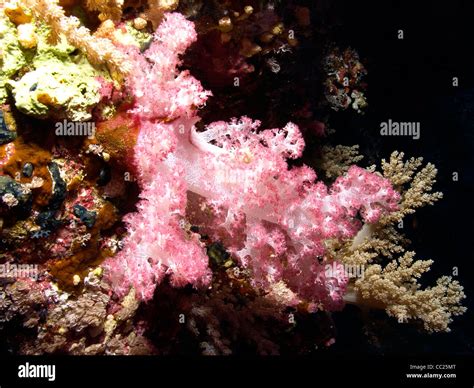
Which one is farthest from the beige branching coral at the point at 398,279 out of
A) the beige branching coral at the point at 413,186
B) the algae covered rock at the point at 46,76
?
the algae covered rock at the point at 46,76

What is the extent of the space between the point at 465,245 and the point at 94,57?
5.78 meters

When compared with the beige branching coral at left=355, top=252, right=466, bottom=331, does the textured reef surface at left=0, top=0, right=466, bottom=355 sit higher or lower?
higher

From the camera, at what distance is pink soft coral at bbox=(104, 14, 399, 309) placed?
106 inches

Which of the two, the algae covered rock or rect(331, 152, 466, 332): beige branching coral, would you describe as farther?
rect(331, 152, 466, 332): beige branching coral

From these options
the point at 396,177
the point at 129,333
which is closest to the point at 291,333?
the point at 129,333

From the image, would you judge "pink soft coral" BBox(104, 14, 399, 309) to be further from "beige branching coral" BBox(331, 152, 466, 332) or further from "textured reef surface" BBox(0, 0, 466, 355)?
"beige branching coral" BBox(331, 152, 466, 332)

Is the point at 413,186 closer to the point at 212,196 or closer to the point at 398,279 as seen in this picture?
the point at 398,279

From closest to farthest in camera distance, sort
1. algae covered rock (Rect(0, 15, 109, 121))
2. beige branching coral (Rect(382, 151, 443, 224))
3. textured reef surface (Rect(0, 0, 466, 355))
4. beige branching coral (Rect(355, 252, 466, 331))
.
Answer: algae covered rock (Rect(0, 15, 109, 121)) < textured reef surface (Rect(0, 0, 466, 355)) < beige branching coral (Rect(355, 252, 466, 331)) < beige branching coral (Rect(382, 151, 443, 224))

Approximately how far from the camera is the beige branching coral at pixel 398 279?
3631mm

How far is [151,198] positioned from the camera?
266 centimetres

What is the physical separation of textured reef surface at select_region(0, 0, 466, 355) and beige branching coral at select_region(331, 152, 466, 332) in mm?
23

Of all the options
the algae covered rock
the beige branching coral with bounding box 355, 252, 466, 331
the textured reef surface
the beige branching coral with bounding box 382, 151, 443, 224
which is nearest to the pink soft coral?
the textured reef surface

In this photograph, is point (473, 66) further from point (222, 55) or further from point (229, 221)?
point (229, 221)

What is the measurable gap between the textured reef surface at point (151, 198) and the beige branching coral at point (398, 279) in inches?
0.9
